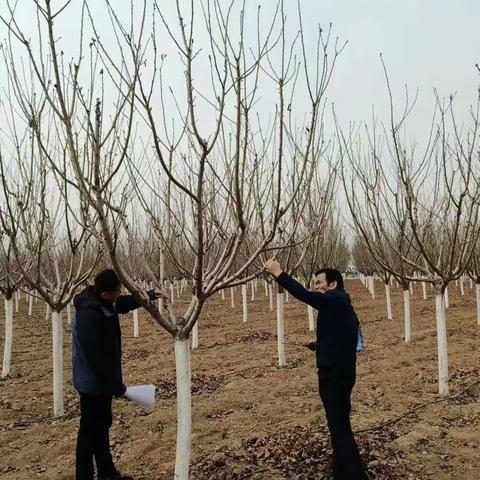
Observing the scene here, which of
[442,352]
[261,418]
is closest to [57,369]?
[261,418]

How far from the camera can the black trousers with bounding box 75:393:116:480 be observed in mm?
3434

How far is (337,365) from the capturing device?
3379 mm

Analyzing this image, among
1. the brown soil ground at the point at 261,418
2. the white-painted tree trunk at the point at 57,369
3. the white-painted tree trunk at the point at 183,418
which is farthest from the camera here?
the white-painted tree trunk at the point at 57,369

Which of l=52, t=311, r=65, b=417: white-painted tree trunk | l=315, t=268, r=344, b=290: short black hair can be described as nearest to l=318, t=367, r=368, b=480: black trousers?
l=315, t=268, r=344, b=290: short black hair

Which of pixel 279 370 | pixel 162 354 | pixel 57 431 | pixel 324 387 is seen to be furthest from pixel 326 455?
pixel 162 354

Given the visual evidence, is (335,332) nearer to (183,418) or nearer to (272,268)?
(272,268)

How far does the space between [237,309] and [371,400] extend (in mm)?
14414

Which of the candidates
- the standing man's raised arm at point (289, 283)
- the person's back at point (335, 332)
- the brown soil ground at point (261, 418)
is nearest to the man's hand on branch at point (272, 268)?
the standing man's raised arm at point (289, 283)

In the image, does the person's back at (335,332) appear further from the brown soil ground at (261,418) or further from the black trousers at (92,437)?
the black trousers at (92,437)

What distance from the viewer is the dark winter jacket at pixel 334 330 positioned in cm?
339

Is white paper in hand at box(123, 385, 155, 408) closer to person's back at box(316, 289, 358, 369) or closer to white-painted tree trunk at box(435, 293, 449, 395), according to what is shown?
person's back at box(316, 289, 358, 369)

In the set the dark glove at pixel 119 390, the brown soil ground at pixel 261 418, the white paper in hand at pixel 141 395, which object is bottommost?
the brown soil ground at pixel 261 418

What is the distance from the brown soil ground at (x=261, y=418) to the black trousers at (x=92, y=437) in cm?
45

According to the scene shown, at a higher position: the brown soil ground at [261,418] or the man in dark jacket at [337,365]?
the man in dark jacket at [337,365]
